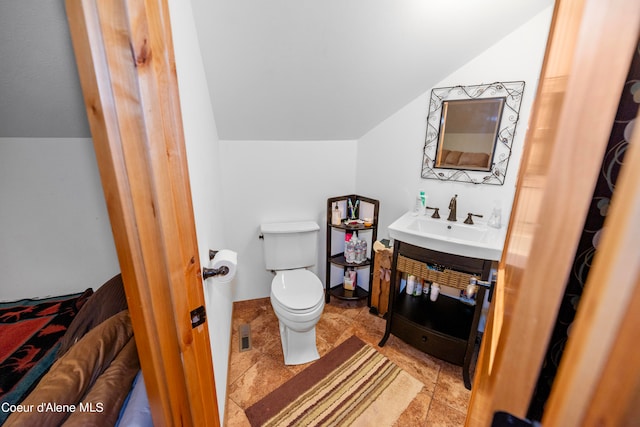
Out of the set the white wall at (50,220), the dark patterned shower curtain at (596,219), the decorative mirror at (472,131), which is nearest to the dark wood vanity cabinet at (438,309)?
the decorative mirror at (472,131)

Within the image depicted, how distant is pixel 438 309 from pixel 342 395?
2.90 ft

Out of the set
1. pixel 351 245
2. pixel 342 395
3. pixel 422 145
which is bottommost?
pixel 342 395

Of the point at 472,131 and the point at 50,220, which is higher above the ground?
the point at 472,131

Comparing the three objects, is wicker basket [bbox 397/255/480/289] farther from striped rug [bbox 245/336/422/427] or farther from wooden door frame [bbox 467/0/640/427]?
wooden door frame [bbox 467/0/640/427]

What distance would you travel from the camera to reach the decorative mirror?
1.58 m

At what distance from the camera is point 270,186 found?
86.0 inches

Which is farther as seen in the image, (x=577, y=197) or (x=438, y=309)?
(x=438, y=309)

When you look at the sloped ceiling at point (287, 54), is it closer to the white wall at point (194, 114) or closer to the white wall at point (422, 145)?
the white wall at point (422, 145)

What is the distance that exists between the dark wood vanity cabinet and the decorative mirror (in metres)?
0.64

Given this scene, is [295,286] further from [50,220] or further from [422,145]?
[50,220]

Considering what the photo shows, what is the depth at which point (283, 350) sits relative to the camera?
6.14ft

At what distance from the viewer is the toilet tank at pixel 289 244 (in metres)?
2.15

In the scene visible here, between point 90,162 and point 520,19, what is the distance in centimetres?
266

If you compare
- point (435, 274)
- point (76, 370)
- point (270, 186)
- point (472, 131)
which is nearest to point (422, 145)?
point (472, 131)
